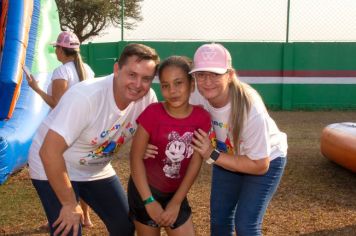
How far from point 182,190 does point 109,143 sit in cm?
53

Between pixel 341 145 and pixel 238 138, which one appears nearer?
pixel 238 138

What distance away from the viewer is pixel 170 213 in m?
3.33

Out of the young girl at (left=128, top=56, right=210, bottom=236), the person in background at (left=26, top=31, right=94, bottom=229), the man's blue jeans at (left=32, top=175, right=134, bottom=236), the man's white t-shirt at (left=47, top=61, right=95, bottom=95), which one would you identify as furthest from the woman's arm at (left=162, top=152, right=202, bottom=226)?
the man's white t-shirt at (left=47, top=61, right=95, bottom=95)

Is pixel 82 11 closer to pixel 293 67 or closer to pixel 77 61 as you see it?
pixel 293 67

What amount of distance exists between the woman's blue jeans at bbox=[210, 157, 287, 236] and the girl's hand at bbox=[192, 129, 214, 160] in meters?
0.45

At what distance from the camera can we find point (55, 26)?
9688 mm

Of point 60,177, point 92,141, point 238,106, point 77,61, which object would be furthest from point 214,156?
point 77,61

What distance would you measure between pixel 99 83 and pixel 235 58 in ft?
37.5

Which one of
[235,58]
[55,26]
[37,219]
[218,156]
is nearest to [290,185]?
[37,219]

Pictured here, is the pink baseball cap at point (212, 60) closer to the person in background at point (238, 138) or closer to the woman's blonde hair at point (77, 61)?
the person in background at point (238, 138)

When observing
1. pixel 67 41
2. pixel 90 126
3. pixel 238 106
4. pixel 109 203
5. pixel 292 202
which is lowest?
pixel 292 202

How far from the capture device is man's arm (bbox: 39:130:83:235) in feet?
9.09

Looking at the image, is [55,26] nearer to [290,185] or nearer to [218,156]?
[290,185]

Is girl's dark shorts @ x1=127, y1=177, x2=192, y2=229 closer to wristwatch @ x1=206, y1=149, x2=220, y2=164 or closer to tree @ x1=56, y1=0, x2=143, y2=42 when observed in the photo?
wristwatch @ x1=206, y1=149, x2=220, y2=164
